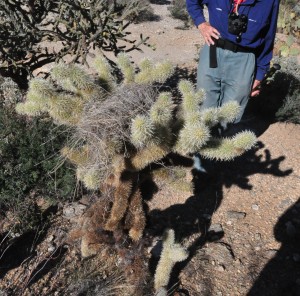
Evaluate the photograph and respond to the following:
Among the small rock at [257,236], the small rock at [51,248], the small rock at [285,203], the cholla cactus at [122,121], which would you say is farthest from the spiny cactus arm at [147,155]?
the small rock at [285,203]

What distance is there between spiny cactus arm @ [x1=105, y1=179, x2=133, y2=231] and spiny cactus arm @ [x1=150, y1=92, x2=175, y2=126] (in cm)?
57

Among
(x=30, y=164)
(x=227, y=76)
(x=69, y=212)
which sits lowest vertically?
(x=69, y=212)

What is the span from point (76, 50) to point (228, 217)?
8.85 ft

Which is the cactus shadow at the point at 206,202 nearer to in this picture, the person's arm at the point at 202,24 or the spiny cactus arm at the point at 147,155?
the spiny cactus arm at the point at 147,155

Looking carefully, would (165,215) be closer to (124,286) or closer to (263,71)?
(124,286)

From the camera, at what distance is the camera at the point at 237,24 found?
3002 millimetres

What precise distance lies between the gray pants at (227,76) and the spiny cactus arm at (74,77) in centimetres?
152

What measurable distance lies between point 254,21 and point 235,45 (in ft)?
0.81

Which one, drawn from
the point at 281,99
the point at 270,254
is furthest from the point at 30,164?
the point at 281,99

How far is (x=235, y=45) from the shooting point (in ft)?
10.5

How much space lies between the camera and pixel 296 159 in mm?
4602

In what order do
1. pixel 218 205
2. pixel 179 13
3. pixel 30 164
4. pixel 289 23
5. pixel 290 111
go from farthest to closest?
1. pixel 179 13
2. pixel 289 23
3. pixel 290 111
4. pixel 218 205
5. pixel 30 164

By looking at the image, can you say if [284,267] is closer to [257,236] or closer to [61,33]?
[257,236]

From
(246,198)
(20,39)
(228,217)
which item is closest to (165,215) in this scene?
(228,217)
